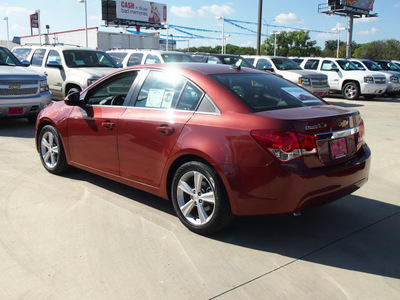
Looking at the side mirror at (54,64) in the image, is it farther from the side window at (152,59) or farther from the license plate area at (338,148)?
the license plate area at (338,148)

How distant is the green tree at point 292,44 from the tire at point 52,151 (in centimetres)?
9694

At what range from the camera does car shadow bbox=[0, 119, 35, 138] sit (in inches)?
339

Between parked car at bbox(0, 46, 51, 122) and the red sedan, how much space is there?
4.55 meters

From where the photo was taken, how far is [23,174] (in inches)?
221

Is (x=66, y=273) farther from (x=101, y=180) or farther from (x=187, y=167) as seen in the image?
(x=101, y=180)

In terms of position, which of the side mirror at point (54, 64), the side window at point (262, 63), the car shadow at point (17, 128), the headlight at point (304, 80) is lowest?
the car shadow at point (17, 128)

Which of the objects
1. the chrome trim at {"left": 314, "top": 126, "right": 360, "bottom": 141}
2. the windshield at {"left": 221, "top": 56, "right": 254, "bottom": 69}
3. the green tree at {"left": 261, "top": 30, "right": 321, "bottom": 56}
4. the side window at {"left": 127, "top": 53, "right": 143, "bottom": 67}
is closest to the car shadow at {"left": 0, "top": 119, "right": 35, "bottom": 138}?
the side window at {"left": 127, "top": 53, "right": 143, "bottom": 67}

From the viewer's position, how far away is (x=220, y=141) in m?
3.42

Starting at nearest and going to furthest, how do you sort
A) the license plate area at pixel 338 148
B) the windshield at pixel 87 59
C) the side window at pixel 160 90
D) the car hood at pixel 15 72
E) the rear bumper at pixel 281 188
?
the rear bumper at pixel 281 188
the license plate area at pixel 338 148
the side window at pixel 160 90
the car hood at pixel 15 72
the windshield at pixel 87 59

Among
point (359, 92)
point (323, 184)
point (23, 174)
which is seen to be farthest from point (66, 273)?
point (359, 92)

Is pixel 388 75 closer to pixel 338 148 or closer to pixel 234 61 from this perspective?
pixel 234 61

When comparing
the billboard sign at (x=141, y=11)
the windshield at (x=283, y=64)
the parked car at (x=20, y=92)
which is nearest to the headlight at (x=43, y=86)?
the parked car at (x=20, y=92)

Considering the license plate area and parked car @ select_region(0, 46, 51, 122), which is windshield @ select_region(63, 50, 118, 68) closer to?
parked car @ select_region(0, 46, 51, 122)

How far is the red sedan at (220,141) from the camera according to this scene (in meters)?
3.24
